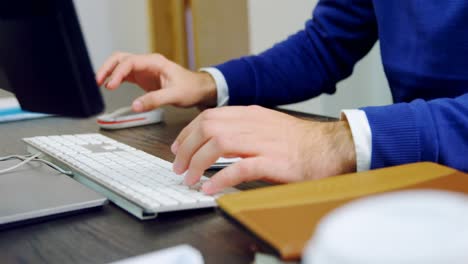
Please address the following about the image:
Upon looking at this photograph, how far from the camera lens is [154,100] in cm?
104

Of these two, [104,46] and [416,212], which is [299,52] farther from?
[104,46]

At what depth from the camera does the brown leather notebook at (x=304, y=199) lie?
1.17 feet

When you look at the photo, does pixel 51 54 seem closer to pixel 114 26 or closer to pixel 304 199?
pixel 304 199

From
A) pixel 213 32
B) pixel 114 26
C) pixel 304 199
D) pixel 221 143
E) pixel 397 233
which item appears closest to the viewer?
pixel 397 233

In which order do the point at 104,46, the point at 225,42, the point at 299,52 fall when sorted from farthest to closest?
the point at 104,46
the point at 225,42
the point at 299,52

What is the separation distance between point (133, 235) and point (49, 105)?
14 centimetres

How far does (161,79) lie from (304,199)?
0.74 meters

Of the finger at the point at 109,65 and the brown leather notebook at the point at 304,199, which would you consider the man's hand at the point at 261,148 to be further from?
the finger at the point at 109,65

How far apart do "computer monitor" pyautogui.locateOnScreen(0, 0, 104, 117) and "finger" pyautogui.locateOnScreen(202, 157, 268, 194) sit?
0.16 metres

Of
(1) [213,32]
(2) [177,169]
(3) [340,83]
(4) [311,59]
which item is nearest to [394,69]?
(4) [311,59]

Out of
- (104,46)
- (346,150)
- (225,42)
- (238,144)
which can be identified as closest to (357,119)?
(346,150)

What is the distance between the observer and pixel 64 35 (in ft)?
1.56

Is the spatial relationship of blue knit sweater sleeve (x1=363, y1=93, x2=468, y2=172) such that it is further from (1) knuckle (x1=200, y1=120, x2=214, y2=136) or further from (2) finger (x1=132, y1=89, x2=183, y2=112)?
(2) finger (x1=132, y1=89, x2=183, y2=112)

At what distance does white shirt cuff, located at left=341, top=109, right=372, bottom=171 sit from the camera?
0.65 m
